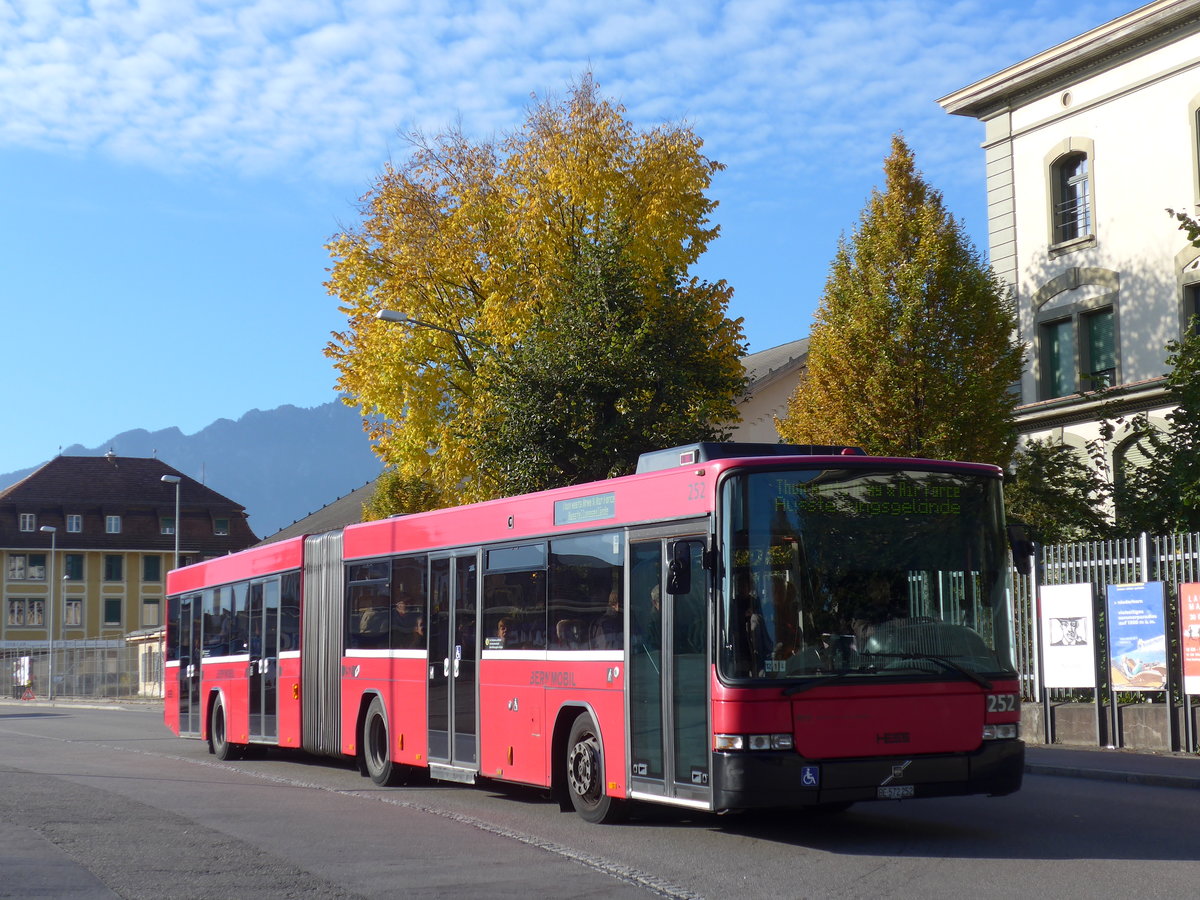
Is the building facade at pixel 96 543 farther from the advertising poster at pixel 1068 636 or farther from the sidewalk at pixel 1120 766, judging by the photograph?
the sidewalk at pixel 1120 766

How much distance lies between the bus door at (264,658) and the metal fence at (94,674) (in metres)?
39.8

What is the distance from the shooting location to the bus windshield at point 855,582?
409 inches

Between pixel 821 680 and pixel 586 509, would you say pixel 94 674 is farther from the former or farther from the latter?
pixel 821 680

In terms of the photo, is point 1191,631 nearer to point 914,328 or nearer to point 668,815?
point 668,815

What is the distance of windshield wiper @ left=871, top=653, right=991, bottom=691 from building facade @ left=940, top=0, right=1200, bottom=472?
19.4 metres

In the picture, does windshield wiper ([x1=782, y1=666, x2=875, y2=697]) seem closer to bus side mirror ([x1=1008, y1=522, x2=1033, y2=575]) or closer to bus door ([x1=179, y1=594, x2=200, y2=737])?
bus side mirror ([x1=1008, y1=522, x2=1033, y2=575])

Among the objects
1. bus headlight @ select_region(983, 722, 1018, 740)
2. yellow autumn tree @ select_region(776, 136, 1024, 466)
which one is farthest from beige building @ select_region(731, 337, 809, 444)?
bus headlight @ select_region(983, 722, 1018, 740)

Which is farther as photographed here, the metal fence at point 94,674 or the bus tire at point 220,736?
the metal fence at point 94,674

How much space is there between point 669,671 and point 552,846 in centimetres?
149

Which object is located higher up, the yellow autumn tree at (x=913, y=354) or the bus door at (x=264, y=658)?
the yellow autumn tree at (x=913, y=354)

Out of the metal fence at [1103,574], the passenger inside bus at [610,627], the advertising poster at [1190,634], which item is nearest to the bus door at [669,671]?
the passenger inside bus at [610,627]

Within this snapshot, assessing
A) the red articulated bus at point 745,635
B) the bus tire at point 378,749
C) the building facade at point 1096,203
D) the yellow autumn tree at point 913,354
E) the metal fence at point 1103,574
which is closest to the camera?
the red articulated bus at point 745,635

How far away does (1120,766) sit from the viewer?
54.4 ft

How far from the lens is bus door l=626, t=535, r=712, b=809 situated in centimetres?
1071
